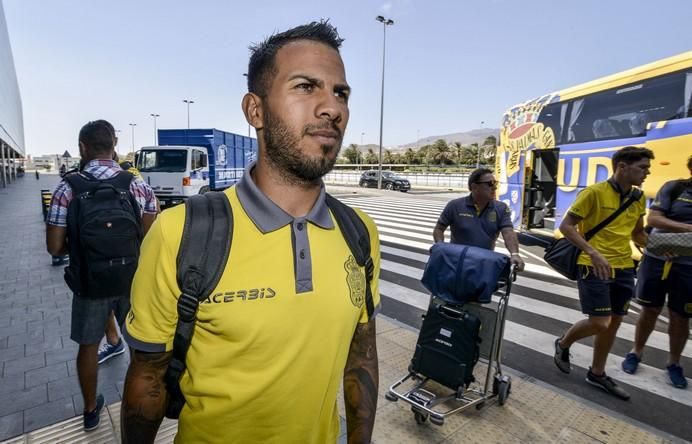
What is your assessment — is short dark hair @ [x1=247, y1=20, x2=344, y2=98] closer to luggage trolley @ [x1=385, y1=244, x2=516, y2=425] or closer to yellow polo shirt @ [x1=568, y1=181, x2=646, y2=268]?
luggage trolley @ [x1=385, y1=244, x2=516, y2=425]

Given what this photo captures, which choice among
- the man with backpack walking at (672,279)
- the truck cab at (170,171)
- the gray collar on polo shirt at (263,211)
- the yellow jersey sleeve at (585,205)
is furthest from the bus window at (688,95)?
the truck cab at (170,171)

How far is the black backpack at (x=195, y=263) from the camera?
109cm

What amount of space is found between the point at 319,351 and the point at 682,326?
13.4 ft

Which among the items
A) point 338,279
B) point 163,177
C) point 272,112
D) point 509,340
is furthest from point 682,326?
point 163,177

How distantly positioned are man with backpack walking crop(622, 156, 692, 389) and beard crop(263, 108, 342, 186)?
3.73 metres

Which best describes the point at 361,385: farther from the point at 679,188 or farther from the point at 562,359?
the point at 679,188

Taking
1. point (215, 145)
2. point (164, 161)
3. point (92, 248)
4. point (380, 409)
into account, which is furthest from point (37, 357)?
point (215, 145)

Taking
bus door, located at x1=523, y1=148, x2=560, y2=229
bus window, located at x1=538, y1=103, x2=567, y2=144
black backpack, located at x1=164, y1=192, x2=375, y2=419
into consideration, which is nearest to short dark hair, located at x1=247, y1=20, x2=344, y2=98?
black backpack, located at x1=164, y1=192, x2=375, y2=419

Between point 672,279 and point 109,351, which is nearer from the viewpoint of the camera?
point 672,279

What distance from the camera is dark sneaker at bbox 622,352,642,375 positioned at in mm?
3879

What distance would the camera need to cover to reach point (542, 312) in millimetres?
5551

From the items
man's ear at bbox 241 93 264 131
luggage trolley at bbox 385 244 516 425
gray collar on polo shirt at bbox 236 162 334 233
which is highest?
man's ear at bbox 241 93 264 131

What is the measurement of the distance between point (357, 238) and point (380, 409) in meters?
2.20

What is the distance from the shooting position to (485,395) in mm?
3059
